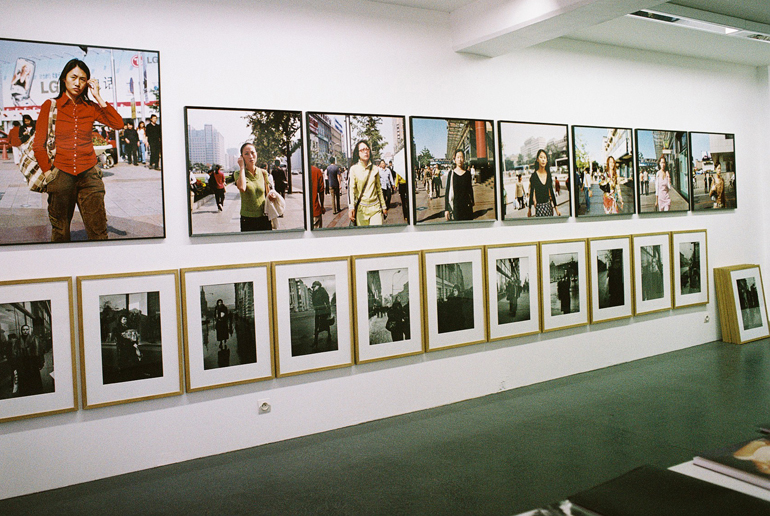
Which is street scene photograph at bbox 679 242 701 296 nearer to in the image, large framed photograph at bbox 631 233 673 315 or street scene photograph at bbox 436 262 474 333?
large framed photograph at bbox 631 233 673 315

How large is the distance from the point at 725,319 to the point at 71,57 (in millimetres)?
9593

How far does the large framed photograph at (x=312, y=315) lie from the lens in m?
5.76

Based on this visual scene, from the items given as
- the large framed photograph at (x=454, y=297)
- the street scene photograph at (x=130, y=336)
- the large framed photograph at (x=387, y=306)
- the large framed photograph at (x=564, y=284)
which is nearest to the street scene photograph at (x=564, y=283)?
the large framed photograph at (x=564, y=284)

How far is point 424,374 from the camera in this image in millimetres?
6590

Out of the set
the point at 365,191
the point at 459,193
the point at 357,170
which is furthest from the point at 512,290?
the point at 357,170

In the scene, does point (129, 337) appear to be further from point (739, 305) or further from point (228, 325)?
point (739, 305)

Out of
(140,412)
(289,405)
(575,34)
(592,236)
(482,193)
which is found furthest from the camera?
(592,236)

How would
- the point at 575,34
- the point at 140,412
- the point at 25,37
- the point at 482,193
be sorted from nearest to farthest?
the point at 25,37, the point at 140,412, the point at 482,193, the point at 575,34

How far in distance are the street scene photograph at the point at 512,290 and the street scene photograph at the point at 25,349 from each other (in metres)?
4.68

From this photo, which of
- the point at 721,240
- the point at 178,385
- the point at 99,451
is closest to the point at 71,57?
the point at 178,385

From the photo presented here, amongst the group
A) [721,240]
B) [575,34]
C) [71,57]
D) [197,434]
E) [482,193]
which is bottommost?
[197,434]

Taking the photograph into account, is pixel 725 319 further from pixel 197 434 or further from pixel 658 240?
pixel 197 434

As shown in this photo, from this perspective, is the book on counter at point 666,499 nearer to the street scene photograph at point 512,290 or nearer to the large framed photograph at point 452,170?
the large framed photograph at point 452,170

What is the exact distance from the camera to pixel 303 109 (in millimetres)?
5895
